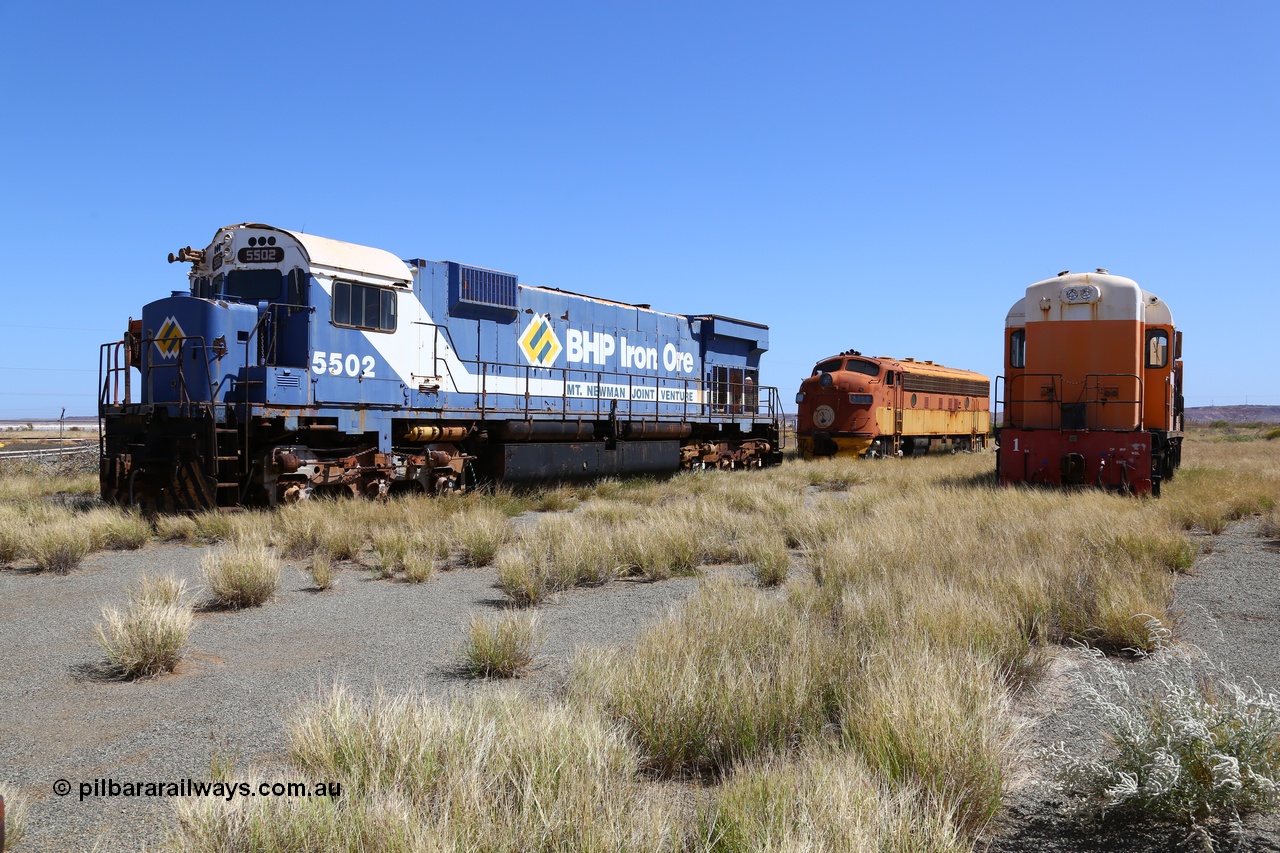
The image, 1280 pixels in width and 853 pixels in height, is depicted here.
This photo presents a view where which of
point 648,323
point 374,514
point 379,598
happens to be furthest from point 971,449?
point 379,598

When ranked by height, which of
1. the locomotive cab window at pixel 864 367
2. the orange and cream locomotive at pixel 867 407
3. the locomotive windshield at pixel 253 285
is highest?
the locomotive windshield at pixel 253 285

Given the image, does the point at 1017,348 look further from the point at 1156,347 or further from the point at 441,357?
the point at 441,357

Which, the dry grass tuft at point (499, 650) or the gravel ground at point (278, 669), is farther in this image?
the dry grass tuft at point (499, 650)

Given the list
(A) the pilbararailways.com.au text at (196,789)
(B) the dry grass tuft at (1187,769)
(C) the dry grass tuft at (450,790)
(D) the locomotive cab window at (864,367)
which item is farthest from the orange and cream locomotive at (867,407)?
(A) the pilbararailways.com.au text at (196,789)

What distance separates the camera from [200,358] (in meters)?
12.3

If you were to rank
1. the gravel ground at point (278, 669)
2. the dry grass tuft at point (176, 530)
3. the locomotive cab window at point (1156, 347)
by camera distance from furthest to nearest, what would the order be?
1. the locomotive cab window at point (1156, 347)
2. the dry grass tuft at point (176, 530)
3. the gravel ground at point (278, 669)

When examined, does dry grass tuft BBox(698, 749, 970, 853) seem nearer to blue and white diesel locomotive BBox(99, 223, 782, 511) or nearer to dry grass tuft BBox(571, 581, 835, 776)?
dry grass tuft BBox(571, 581, 835, 776)

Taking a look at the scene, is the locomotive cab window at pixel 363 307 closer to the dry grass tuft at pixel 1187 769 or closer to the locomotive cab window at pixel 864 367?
the dry grass tuft at pixel 1187 769

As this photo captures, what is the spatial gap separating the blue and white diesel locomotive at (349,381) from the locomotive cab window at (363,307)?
0.09 feet

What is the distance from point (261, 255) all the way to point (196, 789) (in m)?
10.9

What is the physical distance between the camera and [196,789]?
3.61 metres

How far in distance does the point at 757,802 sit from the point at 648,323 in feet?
58.0

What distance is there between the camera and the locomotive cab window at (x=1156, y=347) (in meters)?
16.0

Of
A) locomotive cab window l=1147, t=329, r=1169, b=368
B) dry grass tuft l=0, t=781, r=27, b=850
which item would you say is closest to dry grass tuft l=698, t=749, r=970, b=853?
dry grass tuft l=0, t=781, r=27, b=850
